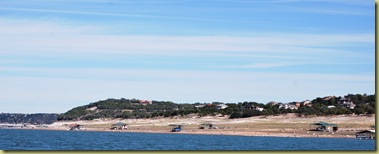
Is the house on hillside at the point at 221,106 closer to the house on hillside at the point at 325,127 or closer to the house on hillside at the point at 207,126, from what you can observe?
the house on hillside at the point at 207,126

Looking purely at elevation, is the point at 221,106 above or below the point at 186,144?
above

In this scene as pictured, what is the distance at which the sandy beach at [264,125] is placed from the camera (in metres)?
124

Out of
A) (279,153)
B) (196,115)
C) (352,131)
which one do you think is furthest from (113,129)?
(279,153)

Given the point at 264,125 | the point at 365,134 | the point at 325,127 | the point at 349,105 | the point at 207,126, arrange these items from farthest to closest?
the point at 349,105
the point at 207,126
the point at 264,125
the point at 325,127
the point at 365,134

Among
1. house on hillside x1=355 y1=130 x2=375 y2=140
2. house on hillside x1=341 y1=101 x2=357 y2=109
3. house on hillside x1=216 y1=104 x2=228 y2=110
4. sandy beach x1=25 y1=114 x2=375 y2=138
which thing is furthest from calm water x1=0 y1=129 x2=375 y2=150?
house on hillside x1=216 y1=104 x2=228 y2=110

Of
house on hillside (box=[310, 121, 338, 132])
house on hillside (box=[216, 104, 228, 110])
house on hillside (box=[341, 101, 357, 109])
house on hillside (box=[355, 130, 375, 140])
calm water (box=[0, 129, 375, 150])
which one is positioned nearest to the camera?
calm water (box=[0, 129, 375, 150])

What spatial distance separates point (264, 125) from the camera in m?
140

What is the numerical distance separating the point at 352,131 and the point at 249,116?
39836 mm

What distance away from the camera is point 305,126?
13425 cm

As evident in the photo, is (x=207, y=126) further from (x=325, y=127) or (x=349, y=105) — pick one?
(x=349, y=105)

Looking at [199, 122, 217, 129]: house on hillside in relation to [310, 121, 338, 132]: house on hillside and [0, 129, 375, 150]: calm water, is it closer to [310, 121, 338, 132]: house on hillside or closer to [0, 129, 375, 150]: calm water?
[310, 121, 338, 132]: house on hillside

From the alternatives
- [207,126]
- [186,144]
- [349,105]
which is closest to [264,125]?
[207,126]

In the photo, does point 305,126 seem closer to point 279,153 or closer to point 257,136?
point 257,136

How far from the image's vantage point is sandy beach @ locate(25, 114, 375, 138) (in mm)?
124062
